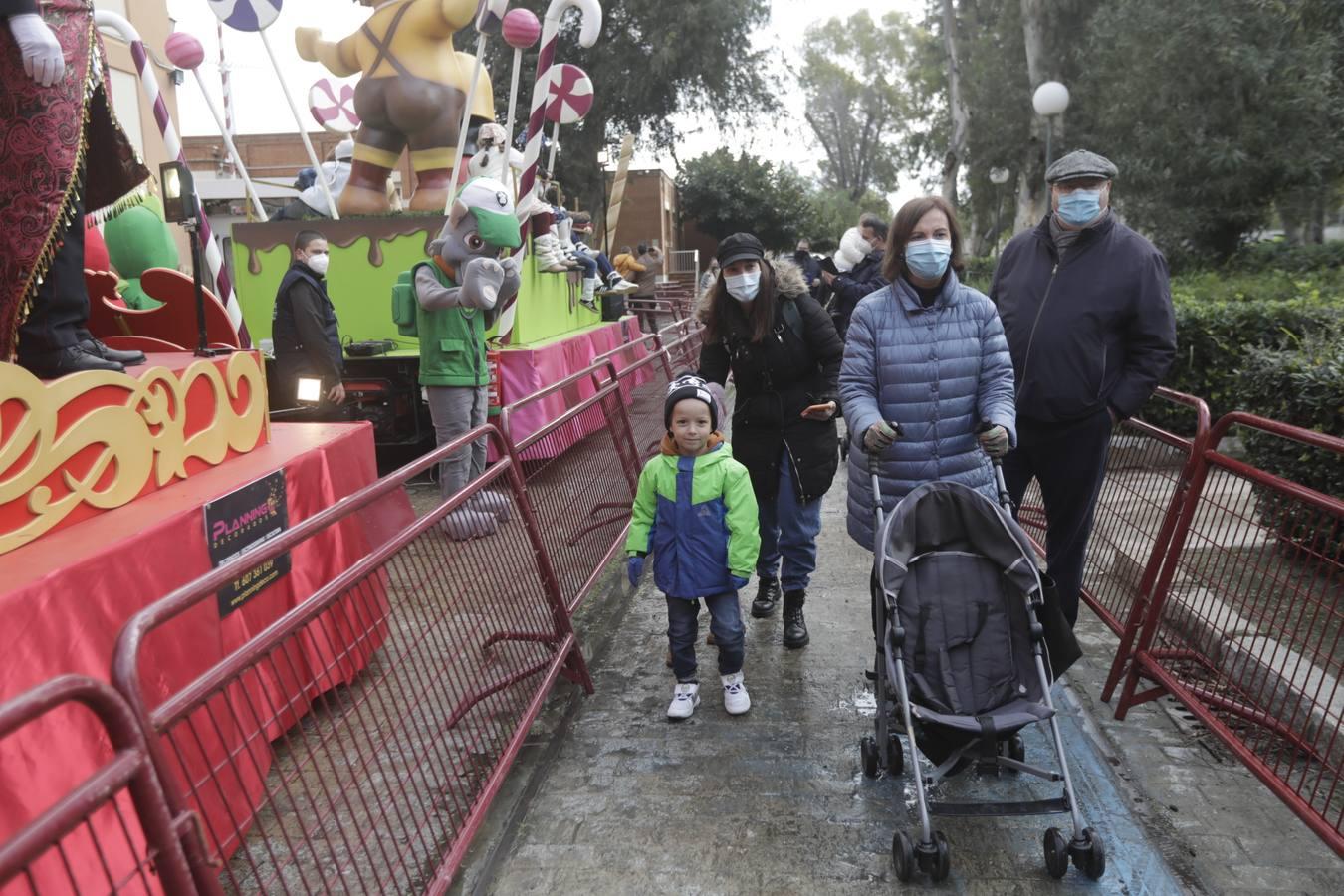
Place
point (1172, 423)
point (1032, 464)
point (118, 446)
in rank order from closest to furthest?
point (118, 446)
point (1032, 464)
point (1172, 423)

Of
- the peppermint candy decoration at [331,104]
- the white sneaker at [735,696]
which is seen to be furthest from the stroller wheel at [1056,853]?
the peppermint candy decoration at [331,104]

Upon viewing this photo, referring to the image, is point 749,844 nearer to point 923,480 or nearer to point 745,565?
point 745,565

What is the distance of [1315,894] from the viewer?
2.67 meters

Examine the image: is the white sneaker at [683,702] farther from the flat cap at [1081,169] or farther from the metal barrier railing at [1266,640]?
the flat cap at [1081,169]

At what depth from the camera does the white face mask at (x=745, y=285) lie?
418 centimetres

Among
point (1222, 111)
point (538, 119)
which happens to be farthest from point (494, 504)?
point (1222, 111)

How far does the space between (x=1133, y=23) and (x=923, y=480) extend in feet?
51.4

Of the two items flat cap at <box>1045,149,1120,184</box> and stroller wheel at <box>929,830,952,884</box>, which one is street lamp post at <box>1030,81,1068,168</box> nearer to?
flat cap at <box>1045,149,1120,184</box>

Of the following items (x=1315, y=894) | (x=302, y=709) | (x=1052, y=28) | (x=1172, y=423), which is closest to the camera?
(x=302, y=709)

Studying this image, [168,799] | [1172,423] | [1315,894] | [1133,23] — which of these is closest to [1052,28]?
[1133,23]

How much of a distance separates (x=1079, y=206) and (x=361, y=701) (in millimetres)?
3108

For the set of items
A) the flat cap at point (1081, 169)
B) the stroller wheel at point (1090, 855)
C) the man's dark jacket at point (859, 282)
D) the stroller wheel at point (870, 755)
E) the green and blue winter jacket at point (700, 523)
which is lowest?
the stroller wheel at point (870, 755)

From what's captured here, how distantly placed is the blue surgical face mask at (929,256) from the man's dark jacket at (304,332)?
14.1 feet

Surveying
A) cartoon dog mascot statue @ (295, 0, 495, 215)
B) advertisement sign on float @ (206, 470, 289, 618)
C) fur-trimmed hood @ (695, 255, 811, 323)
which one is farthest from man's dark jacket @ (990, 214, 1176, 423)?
cartoon dog mascot statue @ (295, 0, 495, 215)
